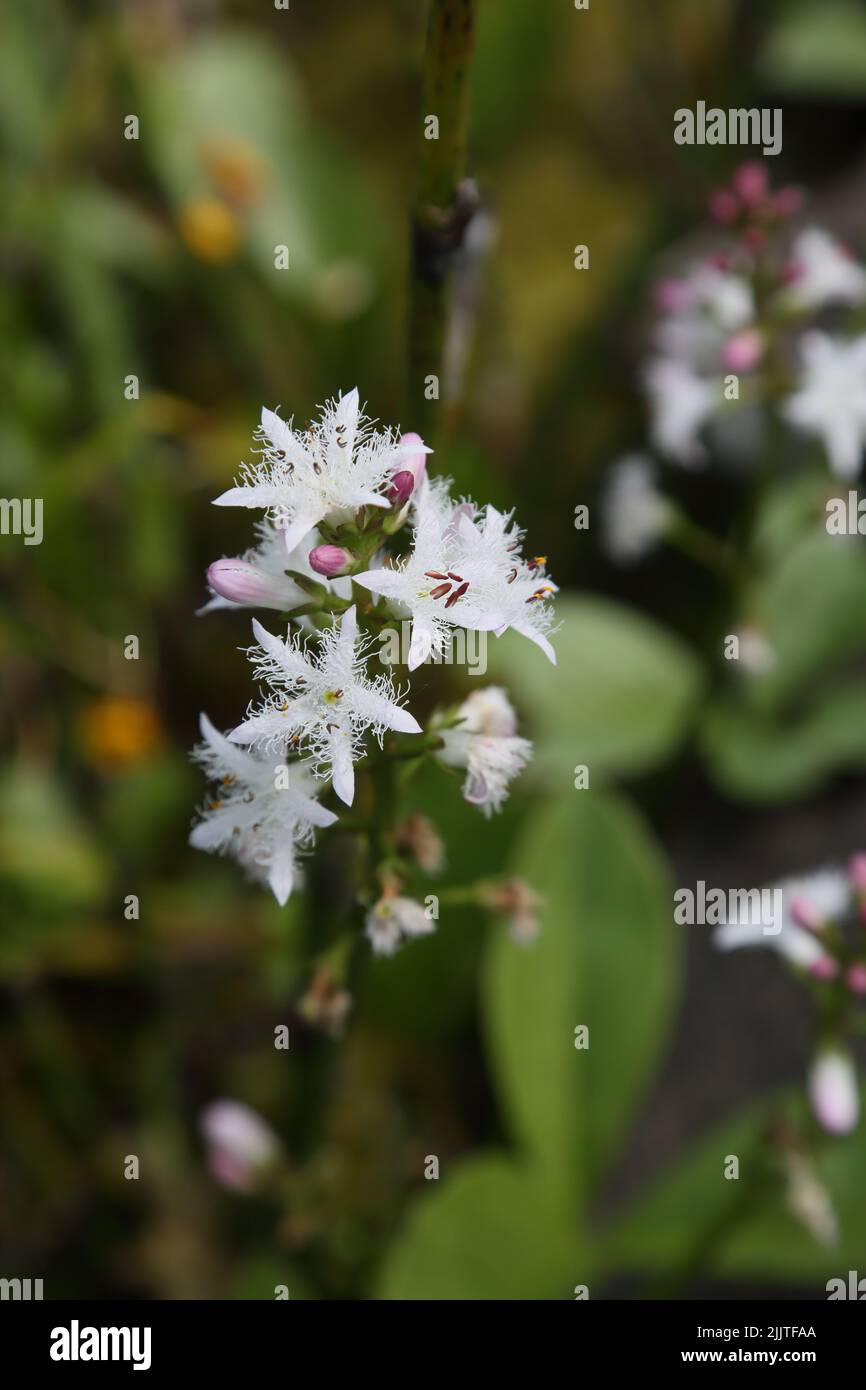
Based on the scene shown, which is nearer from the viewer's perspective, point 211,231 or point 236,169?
point 211,231

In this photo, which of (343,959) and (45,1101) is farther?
(45,1101)

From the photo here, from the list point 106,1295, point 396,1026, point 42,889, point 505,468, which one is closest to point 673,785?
point 396,1026

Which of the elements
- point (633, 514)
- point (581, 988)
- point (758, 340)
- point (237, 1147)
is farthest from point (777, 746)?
point (237, 1147)

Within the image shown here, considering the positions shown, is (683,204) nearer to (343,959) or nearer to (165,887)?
(165,887)

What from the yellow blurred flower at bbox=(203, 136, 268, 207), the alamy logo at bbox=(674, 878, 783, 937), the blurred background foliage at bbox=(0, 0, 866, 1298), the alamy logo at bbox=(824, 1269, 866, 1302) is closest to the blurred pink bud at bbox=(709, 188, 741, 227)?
the blurred background foliage at bbox=(0, 0, 866, 1298)

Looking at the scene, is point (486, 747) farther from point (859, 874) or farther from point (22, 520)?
point (22, 520)
